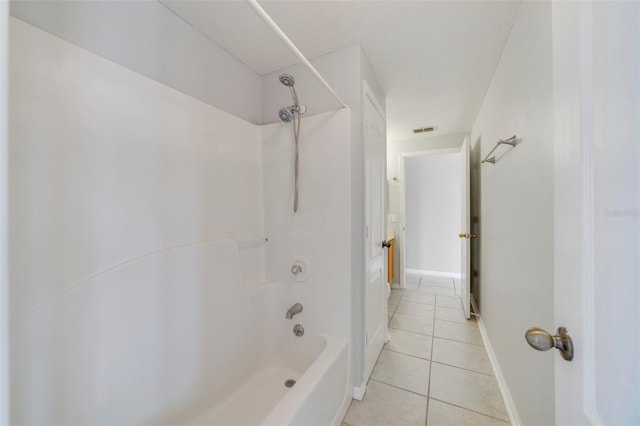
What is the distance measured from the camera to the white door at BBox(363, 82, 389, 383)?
1.60 m

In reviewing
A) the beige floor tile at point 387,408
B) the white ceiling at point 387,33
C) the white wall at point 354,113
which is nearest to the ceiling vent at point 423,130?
the white ceiling at point 387,33

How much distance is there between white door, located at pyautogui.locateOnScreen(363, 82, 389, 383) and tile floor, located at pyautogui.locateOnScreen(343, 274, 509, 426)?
14 cm

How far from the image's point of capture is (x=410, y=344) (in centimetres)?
209

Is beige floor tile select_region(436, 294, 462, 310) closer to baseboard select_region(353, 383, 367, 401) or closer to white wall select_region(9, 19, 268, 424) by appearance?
baseboard select_region(353, 383, 367, 401)

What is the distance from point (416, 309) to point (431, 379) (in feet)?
3.97

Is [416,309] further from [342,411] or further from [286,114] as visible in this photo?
[286,114]

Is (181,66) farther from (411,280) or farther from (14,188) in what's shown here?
(411,280)

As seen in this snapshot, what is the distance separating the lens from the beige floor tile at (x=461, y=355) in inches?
69.9

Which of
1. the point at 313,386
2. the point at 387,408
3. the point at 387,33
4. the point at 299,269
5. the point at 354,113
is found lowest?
the point at 387,408

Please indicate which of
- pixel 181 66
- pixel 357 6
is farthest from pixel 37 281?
pixel 357 6

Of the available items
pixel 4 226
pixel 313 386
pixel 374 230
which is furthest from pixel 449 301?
pixel 4 226

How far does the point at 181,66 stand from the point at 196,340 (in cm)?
149

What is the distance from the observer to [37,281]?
0.77m

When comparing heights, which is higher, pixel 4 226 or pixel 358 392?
pixel 4 226
